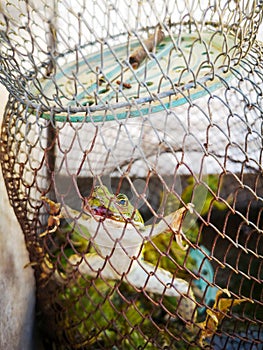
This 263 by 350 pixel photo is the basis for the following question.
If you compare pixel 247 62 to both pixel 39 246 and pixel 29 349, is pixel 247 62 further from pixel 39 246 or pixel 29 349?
pixel 29 349

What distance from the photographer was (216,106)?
106 centimetres

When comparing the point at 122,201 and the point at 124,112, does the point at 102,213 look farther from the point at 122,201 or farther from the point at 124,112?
the point at 124,112

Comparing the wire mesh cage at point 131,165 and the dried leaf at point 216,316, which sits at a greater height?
the wire mesh cage at point 131,165

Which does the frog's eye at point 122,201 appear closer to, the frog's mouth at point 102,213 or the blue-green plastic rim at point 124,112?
the frog's mouth at point 102,213

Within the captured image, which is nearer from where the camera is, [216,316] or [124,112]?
[124,112]

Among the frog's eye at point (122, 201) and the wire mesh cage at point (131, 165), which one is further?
the frog's eye at point (122, 201)

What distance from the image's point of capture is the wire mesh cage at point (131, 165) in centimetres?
62

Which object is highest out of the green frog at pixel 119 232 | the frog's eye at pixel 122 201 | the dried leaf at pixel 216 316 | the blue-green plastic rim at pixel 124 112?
the blue-green plastic rim at pixel 124 112

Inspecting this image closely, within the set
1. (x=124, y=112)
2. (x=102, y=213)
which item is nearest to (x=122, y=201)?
(x=102, y=213)

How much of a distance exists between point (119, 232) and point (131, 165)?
111 millimetres

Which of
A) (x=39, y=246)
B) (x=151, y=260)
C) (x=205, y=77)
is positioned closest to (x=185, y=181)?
(x=151, y=260)

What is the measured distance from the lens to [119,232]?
0.72 meters

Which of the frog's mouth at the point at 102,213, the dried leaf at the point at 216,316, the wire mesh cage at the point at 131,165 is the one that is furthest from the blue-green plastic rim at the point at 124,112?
the dried leaf at the point at 216,316

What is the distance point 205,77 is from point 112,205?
0.22m
